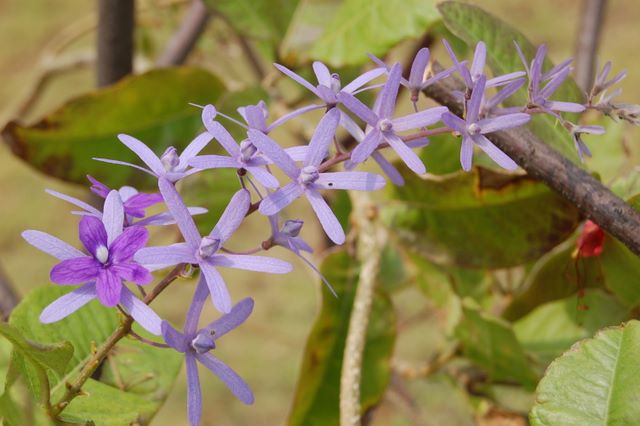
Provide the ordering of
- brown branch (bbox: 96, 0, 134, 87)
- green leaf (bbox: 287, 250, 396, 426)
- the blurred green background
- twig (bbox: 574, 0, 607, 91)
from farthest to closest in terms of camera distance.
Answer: the blurred green background, twig (bbox: 574, 0, 607, 91), brown branch (bbox: 96, 0, 134, 87), green leaf (bbox: 287, 250, 396, 426)

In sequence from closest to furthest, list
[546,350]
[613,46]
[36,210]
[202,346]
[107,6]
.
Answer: [202,346] → [546,350] → [107,6] → [36,210] → [613,46]

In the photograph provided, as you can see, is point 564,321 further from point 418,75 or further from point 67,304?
point 67,304

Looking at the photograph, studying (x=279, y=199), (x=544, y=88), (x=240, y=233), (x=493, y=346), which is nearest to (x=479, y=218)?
(x=493, y=346)

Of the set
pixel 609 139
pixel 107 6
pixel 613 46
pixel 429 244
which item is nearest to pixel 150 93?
pixel 107 6

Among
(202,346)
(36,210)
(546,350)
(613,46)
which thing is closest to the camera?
(202,346)

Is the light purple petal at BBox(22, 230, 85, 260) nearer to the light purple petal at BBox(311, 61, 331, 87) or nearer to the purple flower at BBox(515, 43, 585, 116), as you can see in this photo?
the light purple petal at BBox(311, 61, 331, 87)

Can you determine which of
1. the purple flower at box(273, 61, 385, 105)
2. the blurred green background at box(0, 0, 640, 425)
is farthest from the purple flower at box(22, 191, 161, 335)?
the blurred green background at box(0, 0, 640, 425)

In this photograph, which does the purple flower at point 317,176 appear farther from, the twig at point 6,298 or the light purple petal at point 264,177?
the twig at point 6,298

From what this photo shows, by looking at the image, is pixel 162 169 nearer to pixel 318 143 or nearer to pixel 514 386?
pixel 318 143
